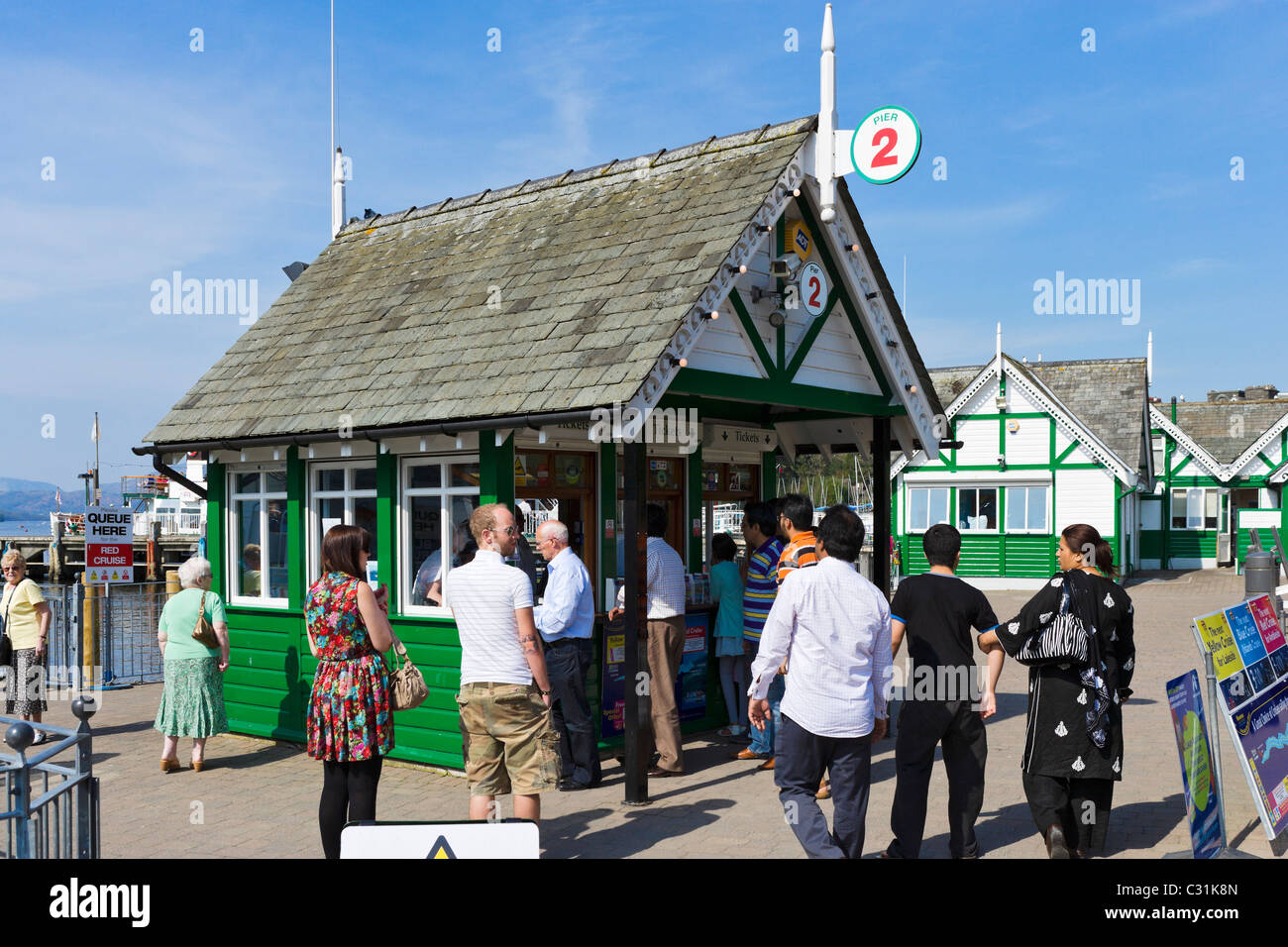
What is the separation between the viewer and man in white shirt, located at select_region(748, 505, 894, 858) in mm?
5387

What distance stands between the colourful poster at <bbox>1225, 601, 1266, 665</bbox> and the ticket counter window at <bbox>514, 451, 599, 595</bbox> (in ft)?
16.4

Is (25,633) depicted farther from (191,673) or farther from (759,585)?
(759,585)

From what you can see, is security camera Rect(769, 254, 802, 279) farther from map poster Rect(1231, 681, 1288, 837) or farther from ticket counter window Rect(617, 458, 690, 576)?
map poster Rect(1231, 681, 1288, 837)

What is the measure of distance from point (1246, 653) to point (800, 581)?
2.92 m

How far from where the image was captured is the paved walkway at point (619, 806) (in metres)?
6.91

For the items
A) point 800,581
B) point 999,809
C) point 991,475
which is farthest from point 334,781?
point 991,475

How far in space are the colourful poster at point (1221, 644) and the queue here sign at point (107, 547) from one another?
11435 mm

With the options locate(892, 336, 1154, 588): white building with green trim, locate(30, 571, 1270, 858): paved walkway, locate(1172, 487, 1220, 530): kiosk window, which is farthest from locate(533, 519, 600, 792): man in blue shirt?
locate(1172, 487, 1220, 530): kiosk window

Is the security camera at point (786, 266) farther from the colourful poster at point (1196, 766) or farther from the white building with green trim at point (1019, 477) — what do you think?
the white building with green trim at point (1019, 477)

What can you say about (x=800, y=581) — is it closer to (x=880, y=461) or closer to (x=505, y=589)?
(x=505, y=589)

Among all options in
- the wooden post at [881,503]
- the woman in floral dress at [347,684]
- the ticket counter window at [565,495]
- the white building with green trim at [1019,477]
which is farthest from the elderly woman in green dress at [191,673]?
the white building with green trim at [1019,477]

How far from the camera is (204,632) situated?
9.17 metres

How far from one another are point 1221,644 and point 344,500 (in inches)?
266

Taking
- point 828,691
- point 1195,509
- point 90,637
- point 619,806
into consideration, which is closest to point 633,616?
point 619,806
